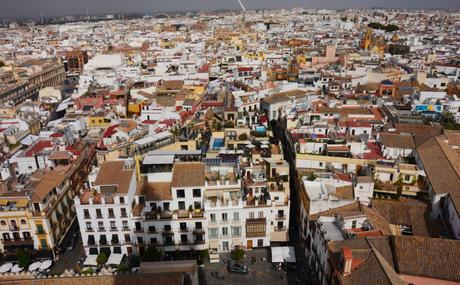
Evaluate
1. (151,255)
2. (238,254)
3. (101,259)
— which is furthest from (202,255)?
(101,259)

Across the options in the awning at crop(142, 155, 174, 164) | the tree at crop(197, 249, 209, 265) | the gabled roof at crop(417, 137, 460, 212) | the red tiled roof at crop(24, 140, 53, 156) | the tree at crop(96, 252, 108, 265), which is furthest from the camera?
the red tiled roof at crop(24, 140, 53, 156)

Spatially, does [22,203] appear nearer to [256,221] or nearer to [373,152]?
[256,221]

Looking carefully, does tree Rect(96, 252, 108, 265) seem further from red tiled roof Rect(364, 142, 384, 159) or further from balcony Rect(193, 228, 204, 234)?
red tiled roof Rect(364, 142, 384, 159)

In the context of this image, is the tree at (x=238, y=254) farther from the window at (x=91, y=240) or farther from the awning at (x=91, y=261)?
the window at (x=91, y=240)

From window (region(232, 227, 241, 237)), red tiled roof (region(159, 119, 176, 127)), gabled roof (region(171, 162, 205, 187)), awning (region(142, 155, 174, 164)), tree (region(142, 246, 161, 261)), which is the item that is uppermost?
awning (region(142, 155, 174, 164))

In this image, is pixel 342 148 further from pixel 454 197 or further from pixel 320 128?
pixel 454 197

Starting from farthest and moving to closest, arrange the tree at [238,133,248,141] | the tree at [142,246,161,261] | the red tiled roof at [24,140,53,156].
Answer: the tree at [238,133,248,141] → the red tiled roof at [24,140,53,156] → the tree at [142,246,161,261]

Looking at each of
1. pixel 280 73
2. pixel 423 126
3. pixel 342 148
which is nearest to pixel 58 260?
pixel 342 148

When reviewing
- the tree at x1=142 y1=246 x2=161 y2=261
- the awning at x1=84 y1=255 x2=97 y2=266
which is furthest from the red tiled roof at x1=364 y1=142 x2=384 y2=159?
the awning at x1=84 y1=255 x2=97 y2=266
